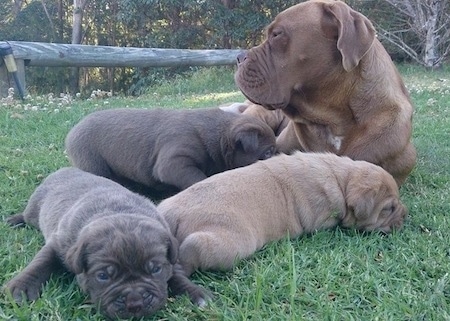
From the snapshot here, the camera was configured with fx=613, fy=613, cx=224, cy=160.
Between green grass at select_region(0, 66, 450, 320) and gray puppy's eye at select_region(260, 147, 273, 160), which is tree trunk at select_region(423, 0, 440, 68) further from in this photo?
gray puppy's eye at select_region(260, 147, 273, 160)

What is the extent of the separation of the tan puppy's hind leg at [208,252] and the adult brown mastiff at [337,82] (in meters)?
1.62

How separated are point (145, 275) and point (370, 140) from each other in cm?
227

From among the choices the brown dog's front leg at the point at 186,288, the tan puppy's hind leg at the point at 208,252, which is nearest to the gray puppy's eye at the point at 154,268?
the brown dog's front leg at the point at 186,288

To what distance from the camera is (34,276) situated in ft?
9.66

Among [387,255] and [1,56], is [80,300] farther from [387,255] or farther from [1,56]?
[1,56]

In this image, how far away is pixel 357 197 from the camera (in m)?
3.82

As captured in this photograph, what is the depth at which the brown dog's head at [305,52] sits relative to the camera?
4.28 m

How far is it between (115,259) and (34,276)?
52 cm

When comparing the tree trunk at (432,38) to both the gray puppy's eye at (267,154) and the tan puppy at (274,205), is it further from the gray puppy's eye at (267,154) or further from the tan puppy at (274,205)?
the tan puppy at (274,205)

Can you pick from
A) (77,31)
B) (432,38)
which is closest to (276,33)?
(432,38)

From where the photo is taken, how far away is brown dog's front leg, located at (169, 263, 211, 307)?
2.80 meters

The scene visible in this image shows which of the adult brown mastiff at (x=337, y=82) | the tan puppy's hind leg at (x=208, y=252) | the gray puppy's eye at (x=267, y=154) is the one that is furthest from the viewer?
the gray puppy's eye at (x=267, y=154)

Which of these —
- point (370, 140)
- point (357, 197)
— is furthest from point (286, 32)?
point (357, 197)

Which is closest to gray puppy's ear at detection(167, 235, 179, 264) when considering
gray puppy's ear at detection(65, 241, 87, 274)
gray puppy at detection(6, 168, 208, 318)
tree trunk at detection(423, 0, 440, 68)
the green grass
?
→ gray puppy at detection(6, 168, 208, 318)
